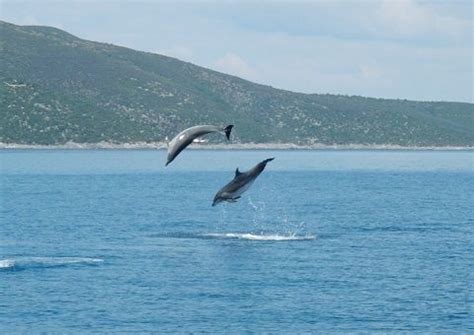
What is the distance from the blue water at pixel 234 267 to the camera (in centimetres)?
4941

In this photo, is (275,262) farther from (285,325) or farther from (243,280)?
(285,325)

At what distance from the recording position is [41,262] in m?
64.6

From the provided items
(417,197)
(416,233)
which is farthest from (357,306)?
(417,197)

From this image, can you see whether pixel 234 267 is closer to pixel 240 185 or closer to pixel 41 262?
pixel 240 185

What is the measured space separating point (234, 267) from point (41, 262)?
37.0ft

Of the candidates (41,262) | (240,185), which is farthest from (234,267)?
(41,262)

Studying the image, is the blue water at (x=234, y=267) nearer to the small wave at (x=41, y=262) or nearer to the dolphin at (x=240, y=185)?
the small wave at (x=41, y=262)

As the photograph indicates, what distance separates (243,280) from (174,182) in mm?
110632

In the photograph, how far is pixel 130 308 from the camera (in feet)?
169

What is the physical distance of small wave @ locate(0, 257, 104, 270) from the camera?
62.9 metres

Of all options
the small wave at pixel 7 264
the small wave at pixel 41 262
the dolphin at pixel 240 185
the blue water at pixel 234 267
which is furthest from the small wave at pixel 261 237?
the dolphin at pixel 240 185

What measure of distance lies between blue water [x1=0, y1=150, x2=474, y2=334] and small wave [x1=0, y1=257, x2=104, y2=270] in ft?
0.37

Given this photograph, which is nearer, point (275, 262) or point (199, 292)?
point (199, 292)

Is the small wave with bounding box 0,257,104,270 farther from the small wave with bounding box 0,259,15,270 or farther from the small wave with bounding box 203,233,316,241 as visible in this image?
the small wave with bounding box 203,233,316,241
